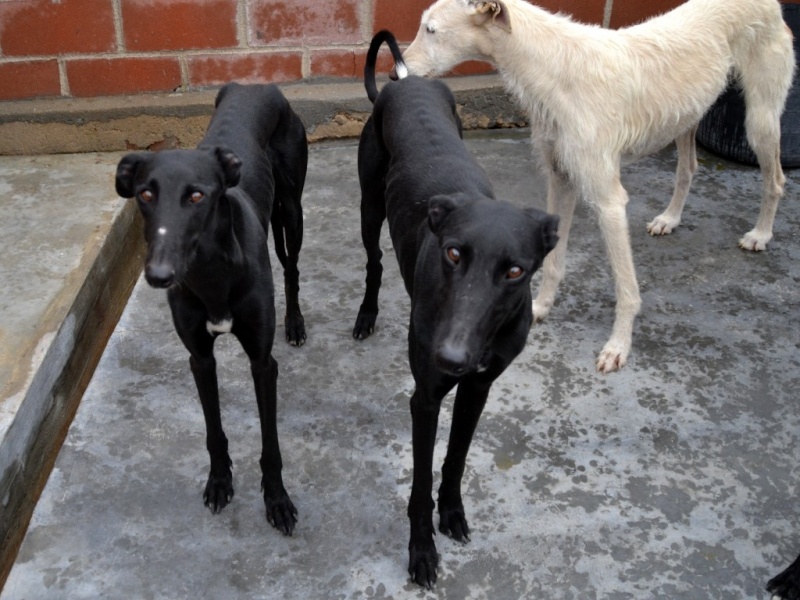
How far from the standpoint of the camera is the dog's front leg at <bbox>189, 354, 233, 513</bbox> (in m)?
2.85

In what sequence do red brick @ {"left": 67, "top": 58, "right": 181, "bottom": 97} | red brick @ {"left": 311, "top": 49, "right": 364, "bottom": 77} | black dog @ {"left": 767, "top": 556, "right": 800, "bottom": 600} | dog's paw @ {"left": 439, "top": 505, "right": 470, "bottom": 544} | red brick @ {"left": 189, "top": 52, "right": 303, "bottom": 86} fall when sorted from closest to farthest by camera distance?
1. black dog @ {"left": 767, "top": 556, "right": 800, "bottom": 600}
2. dog's paw @ {"left": 439, "top": 505, "right": 470, "bottom": 544}
3. red brick @ {"left": 67, "top": 58, "right": 181, "bottom": 97}
4. red brick @ {"left": 189, "top": 52, "right": 303, "bottom": 86}
5. red brick @ {"left": 311, "top": 49, "right": 364, "bottom": 77}

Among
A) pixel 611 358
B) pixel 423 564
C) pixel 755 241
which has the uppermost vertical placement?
pixel 755 241

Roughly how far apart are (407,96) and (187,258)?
1376mm

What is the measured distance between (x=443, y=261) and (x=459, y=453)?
85cm

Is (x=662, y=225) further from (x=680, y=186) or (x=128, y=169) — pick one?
(x=128, y=169)

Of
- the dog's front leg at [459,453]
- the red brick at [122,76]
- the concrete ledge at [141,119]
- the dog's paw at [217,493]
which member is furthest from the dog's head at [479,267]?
the red brick at [122,76]

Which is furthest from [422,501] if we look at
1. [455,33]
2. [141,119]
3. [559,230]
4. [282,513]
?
[141,119]

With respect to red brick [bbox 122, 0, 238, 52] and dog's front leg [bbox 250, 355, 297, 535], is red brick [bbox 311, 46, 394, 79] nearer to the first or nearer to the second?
red brick [bbox 122, 0, 238, 52]

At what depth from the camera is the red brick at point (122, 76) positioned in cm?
532

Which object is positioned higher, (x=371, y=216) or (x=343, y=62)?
(x=343, y=62)

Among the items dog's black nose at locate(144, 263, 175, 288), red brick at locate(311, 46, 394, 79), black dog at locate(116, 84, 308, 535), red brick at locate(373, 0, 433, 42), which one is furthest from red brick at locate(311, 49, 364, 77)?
dog's black nose at locate(144, 263, 175, 288)

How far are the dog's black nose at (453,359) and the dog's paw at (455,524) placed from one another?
3.26 feet

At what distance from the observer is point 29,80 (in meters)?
5.27

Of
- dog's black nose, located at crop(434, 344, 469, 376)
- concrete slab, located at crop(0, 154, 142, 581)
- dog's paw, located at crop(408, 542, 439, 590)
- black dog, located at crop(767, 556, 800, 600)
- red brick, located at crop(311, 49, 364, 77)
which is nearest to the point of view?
dog's black nose, located at crop(434, 344, 469, 376)
